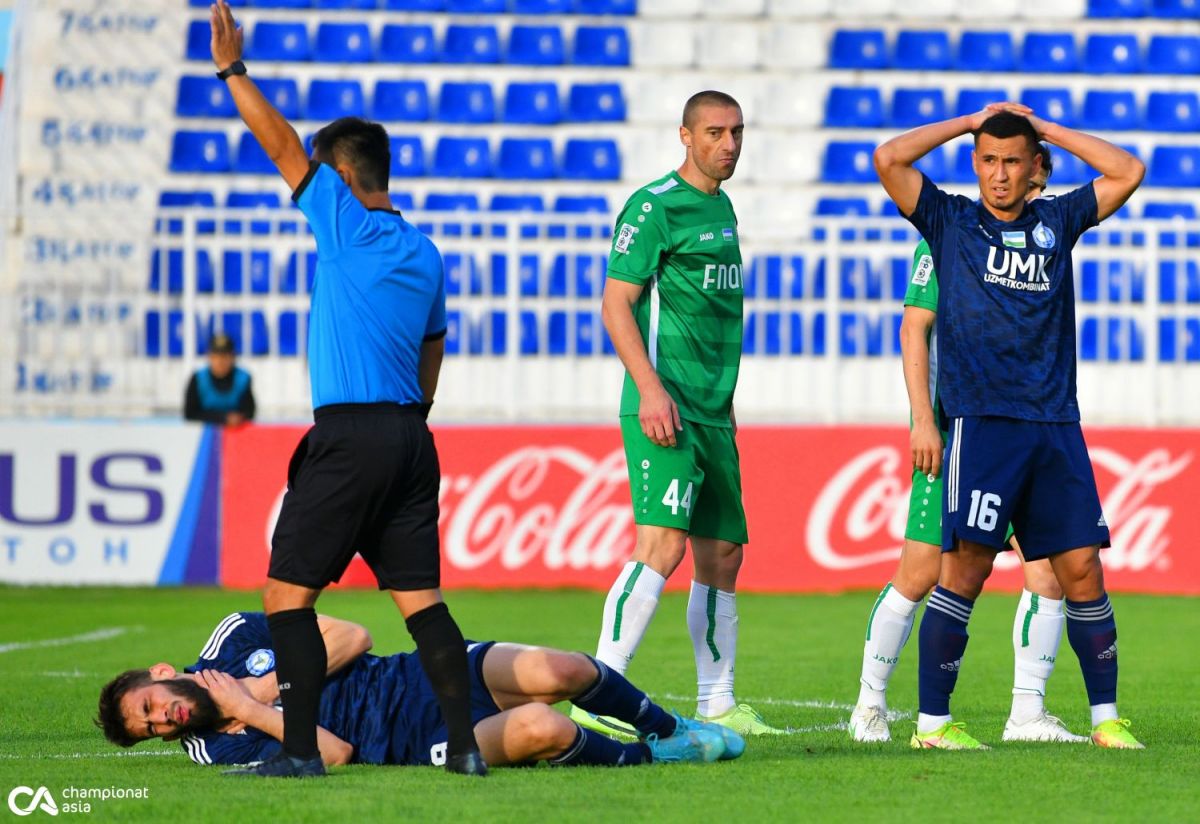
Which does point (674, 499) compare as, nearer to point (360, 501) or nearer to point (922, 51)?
point (360, 501)

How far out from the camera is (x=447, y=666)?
5.38m

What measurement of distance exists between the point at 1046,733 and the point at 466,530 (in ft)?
24.5

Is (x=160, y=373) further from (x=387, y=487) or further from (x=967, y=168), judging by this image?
(x=387, y=487)

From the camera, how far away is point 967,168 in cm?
1805

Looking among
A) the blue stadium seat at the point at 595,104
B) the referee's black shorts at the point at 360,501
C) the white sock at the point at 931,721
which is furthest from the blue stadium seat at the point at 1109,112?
the referee's black shorts at the point at 360,501

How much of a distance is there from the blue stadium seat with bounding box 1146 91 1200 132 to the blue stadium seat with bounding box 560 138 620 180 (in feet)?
17.3

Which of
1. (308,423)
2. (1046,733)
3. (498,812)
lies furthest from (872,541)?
(498,812)

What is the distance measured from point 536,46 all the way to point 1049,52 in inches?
203

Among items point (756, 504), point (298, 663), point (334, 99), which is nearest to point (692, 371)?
point (298, 663)

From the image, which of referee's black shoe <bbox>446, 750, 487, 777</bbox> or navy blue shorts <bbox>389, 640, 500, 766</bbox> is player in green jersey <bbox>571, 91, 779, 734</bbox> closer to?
navy blue shorts <bbox>389, 640, 500, 766</bbox>

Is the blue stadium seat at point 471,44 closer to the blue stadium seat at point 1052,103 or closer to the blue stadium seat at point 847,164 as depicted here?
the blue stadium seat at point 847,164

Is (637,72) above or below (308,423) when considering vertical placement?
above

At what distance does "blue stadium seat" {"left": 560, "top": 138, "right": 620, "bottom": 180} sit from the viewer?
18.1 metres

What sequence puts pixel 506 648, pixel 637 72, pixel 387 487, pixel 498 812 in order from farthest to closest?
pixel 637 72 < pixel 506 648 < pixel 387 487 < pixel 498 812
